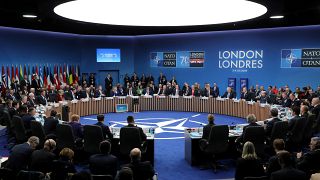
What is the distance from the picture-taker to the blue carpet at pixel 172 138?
778 cm

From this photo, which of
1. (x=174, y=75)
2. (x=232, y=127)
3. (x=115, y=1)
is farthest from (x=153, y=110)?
(x=232, y=127)

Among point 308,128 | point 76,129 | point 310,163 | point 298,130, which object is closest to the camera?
point 310,163

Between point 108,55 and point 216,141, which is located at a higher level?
point 108,55

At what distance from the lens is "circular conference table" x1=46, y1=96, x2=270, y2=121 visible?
15.2m

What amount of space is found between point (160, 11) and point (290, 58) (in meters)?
7.65

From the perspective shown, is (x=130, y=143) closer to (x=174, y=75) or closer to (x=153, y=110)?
(x=153, y=110)

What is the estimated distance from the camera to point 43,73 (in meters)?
19.4

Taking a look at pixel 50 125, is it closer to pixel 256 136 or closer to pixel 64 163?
pixel 64 163

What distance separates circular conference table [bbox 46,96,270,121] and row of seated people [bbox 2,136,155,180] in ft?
26.5

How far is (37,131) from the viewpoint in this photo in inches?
333

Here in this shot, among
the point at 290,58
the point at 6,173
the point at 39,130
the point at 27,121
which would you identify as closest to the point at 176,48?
the point at 290,58

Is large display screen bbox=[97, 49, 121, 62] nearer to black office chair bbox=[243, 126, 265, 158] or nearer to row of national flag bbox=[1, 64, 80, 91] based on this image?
row of national flag bbox=[1, 64, 80, 91]

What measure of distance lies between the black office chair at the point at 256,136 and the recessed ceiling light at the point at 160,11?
4.82m

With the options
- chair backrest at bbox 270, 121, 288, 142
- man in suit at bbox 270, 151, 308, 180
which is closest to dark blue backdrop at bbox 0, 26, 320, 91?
chair backrest at bbox 270, 121, 288, 142
